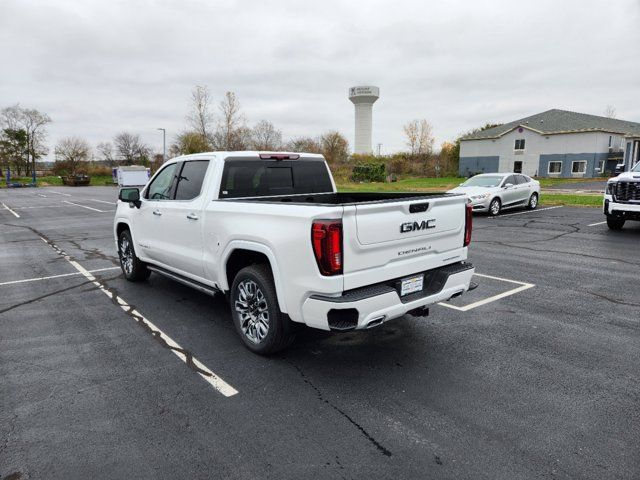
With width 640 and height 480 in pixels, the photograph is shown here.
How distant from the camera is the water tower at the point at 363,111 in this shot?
297 feet

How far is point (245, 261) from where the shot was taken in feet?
14.9

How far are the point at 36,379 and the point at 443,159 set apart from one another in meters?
58.7

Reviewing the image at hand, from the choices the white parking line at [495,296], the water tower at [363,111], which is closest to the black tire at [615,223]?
the white parking line at [495,296]

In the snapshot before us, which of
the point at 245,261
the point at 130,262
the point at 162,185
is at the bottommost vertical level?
the point at 130,262

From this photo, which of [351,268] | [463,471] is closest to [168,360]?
[351,268]

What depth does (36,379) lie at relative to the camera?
152 inches

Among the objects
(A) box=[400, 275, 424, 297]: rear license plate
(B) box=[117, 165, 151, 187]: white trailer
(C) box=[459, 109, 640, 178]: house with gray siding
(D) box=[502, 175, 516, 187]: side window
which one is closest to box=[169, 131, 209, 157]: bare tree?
(B) box=[117, 165, 151, 187]: white trailer

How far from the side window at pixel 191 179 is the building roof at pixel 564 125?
48.5 m

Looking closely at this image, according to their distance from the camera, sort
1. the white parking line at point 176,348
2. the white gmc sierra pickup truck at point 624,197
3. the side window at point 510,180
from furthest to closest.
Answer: the side window at point 510,180 → the white gmc sierra pickup truck at point 624,197 → the white parking line at point 176,348

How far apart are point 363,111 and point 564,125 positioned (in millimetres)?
50451

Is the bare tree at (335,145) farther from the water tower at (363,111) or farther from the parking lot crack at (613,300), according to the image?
the parking lot crack at (613,300)

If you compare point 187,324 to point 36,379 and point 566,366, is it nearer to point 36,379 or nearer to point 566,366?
point 36,379

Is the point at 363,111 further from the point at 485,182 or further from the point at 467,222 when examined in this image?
the point at 467,222

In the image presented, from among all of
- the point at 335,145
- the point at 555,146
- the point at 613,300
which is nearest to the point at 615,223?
the point at 613,300
